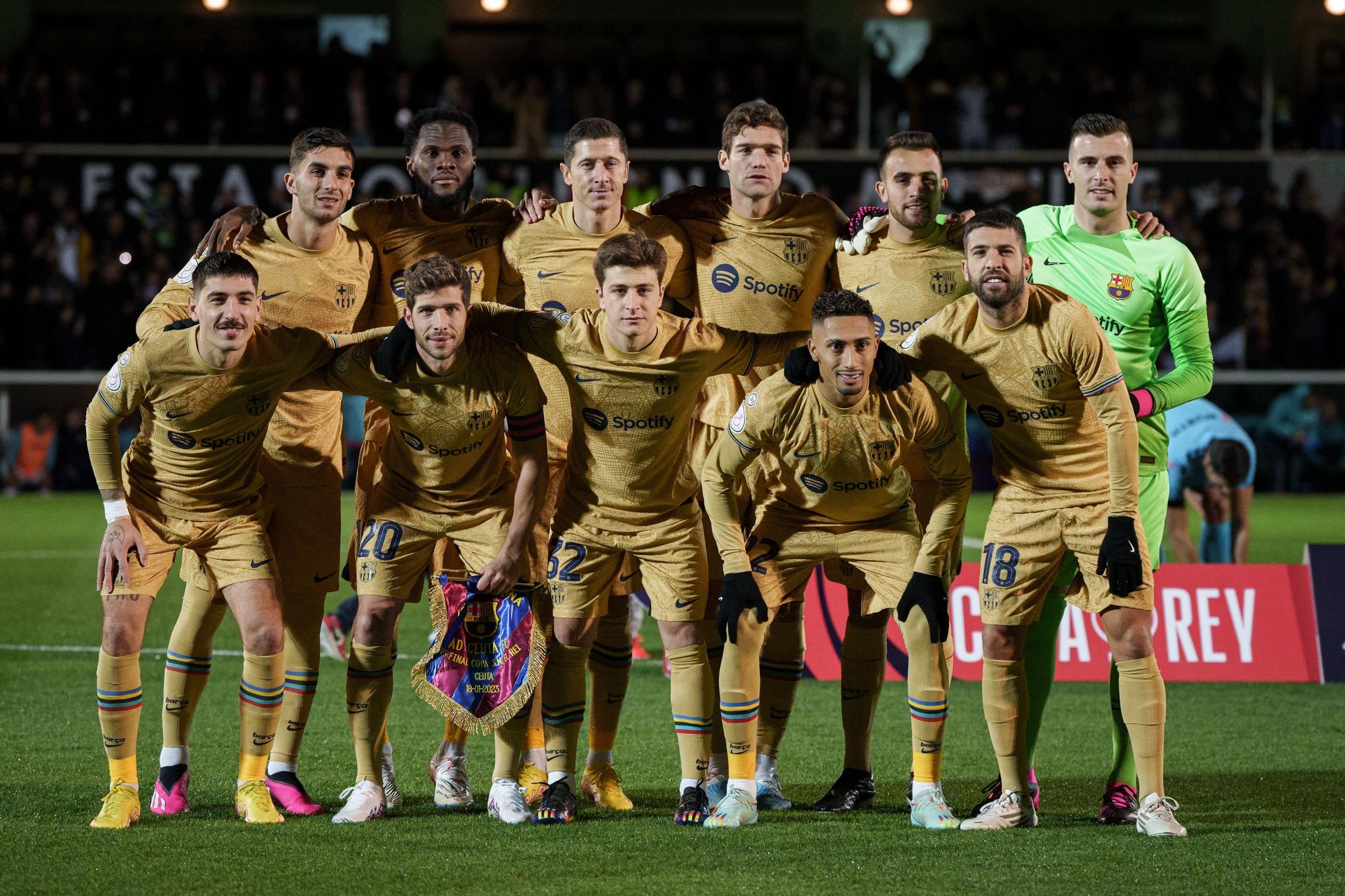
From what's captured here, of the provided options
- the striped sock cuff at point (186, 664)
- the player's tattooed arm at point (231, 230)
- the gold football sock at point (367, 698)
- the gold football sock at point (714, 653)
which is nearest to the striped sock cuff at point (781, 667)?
the gold football sock at point (714, 653)

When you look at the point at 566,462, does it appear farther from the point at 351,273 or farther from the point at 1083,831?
the point at 1083,831

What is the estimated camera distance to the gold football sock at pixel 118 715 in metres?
5.32

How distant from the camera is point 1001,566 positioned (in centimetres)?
530

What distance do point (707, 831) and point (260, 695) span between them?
1.62m

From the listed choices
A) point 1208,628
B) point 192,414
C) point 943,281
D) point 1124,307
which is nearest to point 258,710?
point 192,414

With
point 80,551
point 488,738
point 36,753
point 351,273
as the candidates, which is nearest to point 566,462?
point 351,273

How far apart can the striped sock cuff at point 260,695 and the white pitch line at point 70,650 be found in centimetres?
352

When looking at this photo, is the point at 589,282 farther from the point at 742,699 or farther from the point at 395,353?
the point at 742,699

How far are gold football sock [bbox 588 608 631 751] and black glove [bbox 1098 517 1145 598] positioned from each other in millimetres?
1764

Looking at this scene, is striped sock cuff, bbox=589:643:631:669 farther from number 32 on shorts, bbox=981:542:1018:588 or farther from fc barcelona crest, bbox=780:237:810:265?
fc barcelona crest, bbox=780:237:810:265

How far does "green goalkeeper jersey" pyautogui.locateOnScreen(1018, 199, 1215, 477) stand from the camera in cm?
568

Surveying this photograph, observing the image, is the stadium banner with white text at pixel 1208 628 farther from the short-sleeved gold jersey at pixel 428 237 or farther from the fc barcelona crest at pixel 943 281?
the short-sleeved gold jersey at pixel 428 237

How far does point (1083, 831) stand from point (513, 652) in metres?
2.04

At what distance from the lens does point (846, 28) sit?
22.8 metres
